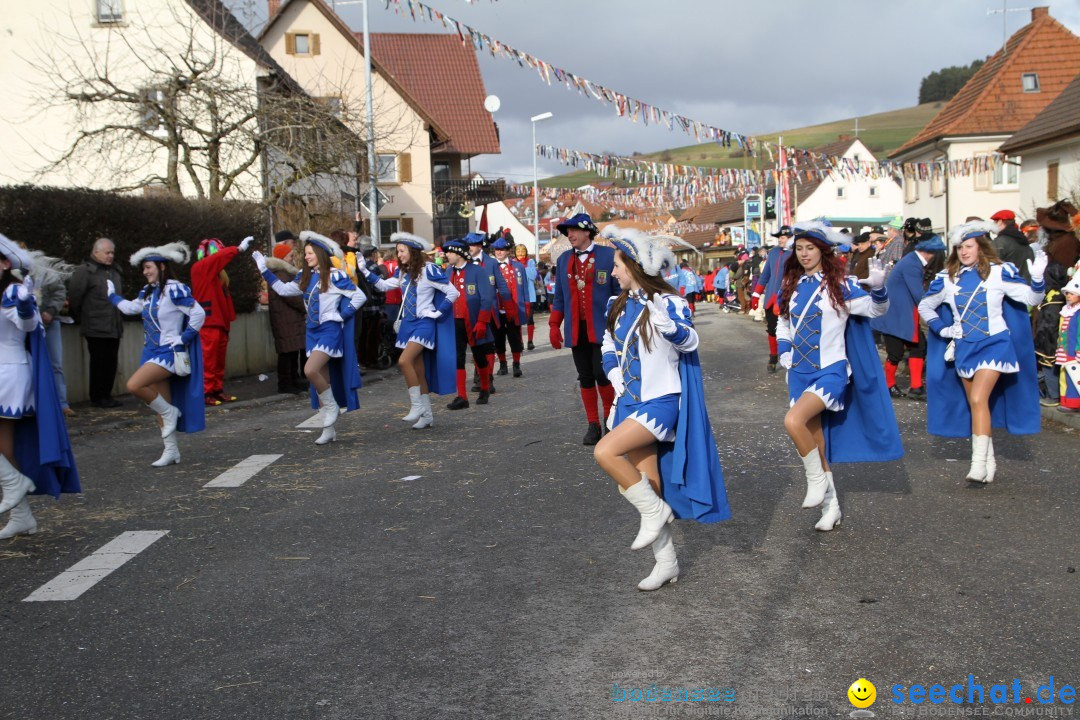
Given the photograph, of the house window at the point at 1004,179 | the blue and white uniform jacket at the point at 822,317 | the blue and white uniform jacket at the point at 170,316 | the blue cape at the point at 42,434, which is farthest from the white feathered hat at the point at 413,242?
the house window at the point at 1004,179

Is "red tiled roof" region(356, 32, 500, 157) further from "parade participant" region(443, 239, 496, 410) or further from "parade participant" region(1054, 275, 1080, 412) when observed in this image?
"parade participant" region(1054, 275, 1080, 412)

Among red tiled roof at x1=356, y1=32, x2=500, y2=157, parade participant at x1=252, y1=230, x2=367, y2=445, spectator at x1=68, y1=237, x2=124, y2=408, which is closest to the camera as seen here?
parade participant at x1=252, y1=230, x2=367, y2=445

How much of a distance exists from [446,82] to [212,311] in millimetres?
45295

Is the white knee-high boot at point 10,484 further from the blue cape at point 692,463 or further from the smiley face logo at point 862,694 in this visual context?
the smiley face logo at point 862,694

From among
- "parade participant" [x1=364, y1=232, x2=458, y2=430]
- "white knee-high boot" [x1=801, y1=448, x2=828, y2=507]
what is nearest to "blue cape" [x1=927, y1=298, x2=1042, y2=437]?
"white knee-high boot" [x1=801, y1=448, x2=828, y2=507]

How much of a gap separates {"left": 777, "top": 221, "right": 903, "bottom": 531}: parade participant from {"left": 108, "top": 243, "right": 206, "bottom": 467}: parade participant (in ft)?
17.0

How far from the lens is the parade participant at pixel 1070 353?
32.5 feet

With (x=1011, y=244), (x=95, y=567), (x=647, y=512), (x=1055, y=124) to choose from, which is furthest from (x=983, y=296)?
(x=1055, y=124)

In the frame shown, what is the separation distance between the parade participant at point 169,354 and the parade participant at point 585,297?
309 centimetres

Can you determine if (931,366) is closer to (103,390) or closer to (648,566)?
(648,566)

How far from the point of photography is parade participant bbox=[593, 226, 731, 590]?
522 centimetres

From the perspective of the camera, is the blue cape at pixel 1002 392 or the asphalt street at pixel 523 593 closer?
the asphalt street at pixel 523 593

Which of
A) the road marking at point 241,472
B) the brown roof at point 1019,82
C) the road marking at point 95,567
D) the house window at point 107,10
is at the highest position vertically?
the house window at point 107,10

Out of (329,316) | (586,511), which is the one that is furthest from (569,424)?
(586,511)
